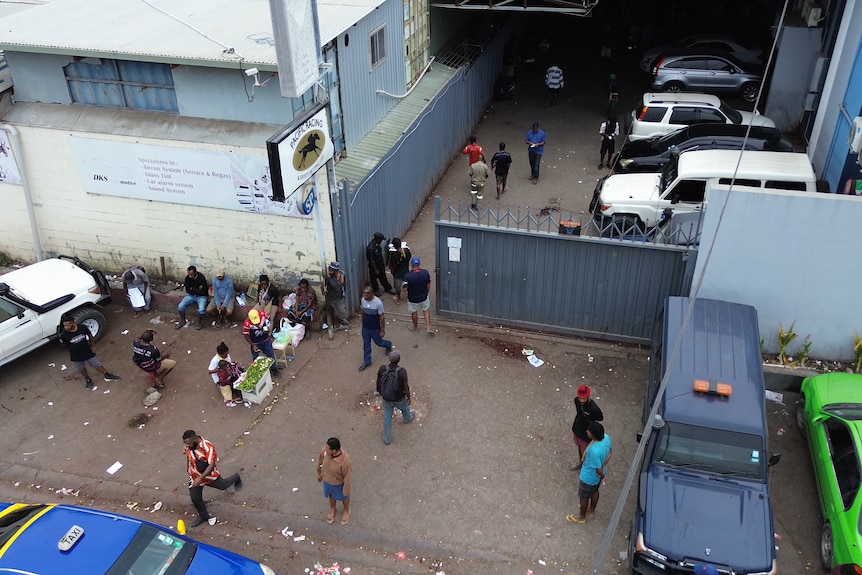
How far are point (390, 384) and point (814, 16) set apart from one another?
1539 centimetres

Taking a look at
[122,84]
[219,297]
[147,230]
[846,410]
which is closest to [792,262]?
[846,410]

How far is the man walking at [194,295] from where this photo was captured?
38.0 feet

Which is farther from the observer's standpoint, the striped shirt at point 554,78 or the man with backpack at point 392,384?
the striped shirt at point 554,78

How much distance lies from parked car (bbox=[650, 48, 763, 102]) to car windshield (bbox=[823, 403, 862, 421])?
1293 cm

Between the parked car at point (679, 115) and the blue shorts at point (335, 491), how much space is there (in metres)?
11.9

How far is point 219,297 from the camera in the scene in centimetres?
1169

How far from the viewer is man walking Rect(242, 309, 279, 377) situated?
33.3 ft

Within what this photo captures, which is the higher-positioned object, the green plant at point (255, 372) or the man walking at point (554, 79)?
the man walking at point (554, 79)

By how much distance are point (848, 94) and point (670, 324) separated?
833 centimetres

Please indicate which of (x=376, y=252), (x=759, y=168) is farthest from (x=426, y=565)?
(x=759, y=168)

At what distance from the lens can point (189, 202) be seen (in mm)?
11547

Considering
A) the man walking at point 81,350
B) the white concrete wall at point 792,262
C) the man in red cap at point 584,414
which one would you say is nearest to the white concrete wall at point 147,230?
the man walking at point 81,350

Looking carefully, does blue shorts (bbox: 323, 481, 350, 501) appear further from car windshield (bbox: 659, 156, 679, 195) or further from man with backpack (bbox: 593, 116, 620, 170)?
man with backpack (bbox: 593, 116, 620, 170)

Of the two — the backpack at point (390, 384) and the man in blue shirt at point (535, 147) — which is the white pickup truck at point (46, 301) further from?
the man in blue shirt at point (535, 147)
